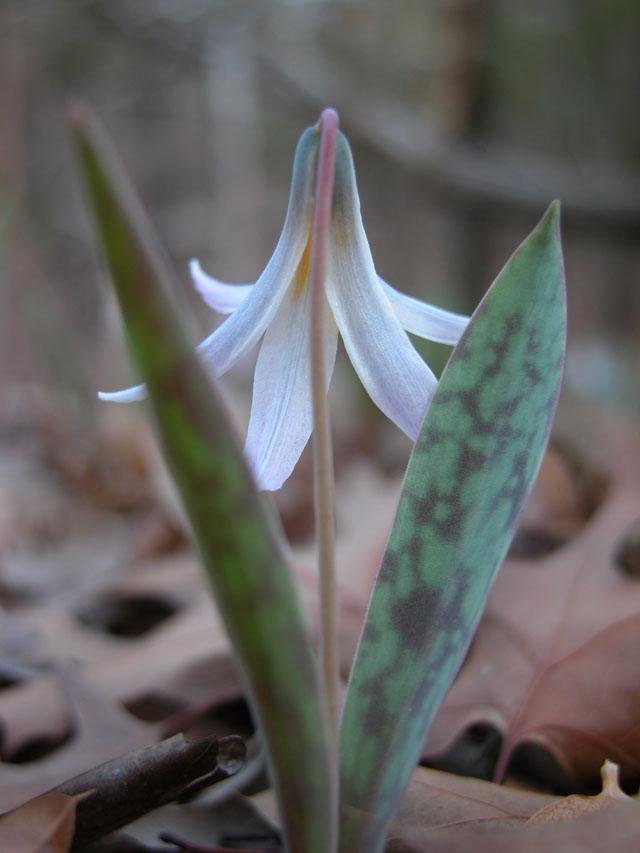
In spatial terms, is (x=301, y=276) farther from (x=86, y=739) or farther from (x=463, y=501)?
(x=86, y=739)

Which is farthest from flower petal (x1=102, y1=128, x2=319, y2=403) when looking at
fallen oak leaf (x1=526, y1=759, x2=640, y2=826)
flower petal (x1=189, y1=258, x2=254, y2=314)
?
fallen oak leaf (x1=526, y1=759, x2=640, y2=826)

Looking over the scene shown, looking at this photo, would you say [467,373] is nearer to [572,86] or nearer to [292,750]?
[292,750]

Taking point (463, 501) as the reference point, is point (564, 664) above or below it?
below

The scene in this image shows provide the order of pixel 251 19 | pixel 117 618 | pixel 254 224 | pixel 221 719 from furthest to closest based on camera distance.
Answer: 1. pixel 254 224
2. pixel 251 19
3. pixel 117 618
4. pixel 221 719

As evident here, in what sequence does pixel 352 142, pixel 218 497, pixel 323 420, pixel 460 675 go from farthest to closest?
pixel 352 142 → pixel 460 675 → pixel 323 420 → pixel 218 497

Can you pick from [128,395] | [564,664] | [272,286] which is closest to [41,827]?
[128,395]

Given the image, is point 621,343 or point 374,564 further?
point 621,343

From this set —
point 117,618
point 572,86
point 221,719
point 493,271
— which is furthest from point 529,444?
point 572,86
